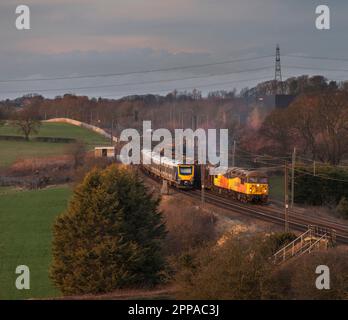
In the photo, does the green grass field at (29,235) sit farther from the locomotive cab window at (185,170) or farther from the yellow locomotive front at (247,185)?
the yellow locomotive front at (247,185)

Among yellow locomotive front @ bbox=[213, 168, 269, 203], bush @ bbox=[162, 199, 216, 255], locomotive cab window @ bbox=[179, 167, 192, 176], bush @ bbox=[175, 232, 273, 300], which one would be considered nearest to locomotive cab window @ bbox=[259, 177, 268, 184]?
yellow locomotive front @ bbox=[213, 168, 269, 203]

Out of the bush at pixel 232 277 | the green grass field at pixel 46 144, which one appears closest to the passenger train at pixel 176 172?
the green grass field at pixel 46 144

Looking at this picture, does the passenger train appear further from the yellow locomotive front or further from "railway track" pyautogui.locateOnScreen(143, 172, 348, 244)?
the yellow locomotive front

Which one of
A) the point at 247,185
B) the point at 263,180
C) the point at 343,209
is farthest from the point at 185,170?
the point at 343,209

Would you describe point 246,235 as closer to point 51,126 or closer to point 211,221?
point 211,221
